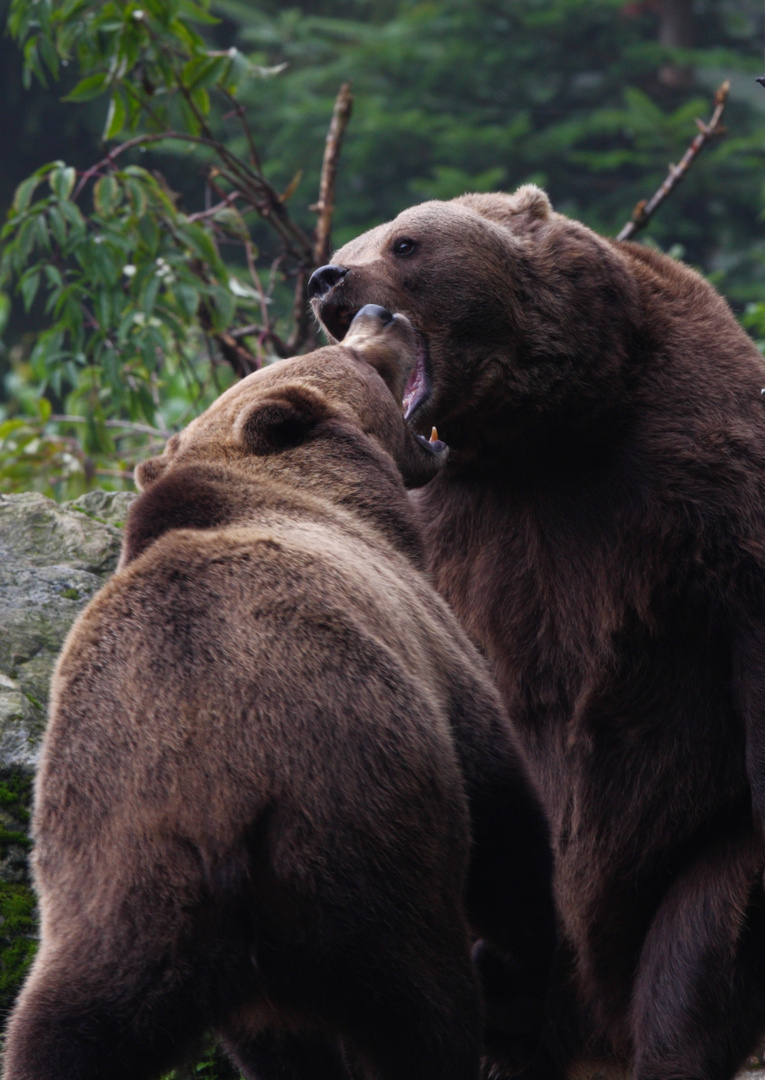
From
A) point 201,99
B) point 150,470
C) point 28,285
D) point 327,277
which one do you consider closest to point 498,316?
Answer: point 327,277

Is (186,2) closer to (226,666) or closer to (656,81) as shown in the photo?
(226,666)

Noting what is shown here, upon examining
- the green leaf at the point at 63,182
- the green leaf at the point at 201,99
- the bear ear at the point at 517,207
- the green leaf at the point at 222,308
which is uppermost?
the bear ear at the point at 517,207

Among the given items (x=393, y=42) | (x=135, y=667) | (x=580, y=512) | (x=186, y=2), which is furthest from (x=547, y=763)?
(x=393, y=42)

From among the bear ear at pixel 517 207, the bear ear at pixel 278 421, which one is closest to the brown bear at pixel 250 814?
the bear ear at pixel 278 421

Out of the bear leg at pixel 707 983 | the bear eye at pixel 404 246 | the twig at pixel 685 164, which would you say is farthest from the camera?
the twig at pixel 685 164

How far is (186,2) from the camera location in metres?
5.48

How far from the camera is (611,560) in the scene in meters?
3.07

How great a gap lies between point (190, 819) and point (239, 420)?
38.6 inches

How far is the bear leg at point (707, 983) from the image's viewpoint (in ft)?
9.22

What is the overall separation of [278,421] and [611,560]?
887 millimetres

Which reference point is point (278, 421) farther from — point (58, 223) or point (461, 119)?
point (461, 119)

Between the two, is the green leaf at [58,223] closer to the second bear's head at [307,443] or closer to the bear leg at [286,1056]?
the second bear's head at [307,443]

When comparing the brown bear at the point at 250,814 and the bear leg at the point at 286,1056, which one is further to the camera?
the bear leg at the point at 286,1056

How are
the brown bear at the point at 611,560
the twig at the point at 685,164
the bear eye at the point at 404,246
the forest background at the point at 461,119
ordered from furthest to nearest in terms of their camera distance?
the forest background at the point at 461,119
the twig at the point at 685,164
the bear eye at the point at 404,246
the brown bear at the point at 611,560
